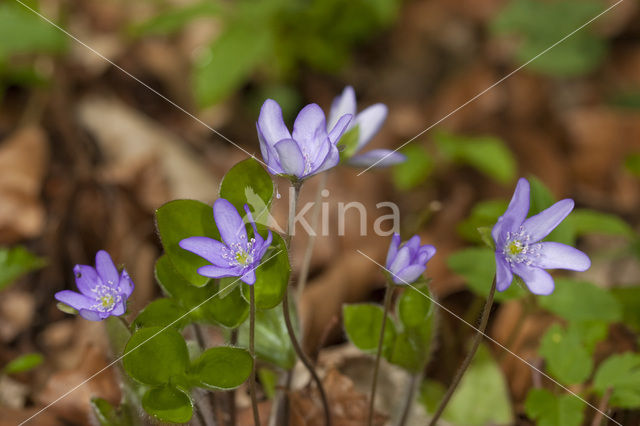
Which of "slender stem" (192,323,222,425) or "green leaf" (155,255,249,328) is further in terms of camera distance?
"slender stem" (192,323,222,425)

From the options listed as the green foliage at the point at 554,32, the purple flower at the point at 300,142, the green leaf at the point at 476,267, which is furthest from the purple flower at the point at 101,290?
the green foliage at the point at 554,32

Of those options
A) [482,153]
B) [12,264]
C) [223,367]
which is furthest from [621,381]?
[12,264]

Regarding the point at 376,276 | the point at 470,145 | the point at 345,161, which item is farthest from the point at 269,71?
the point at 345,161

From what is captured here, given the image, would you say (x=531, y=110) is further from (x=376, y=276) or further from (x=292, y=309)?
(x=292, y=309)

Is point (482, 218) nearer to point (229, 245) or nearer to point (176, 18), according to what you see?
point (229, 245)

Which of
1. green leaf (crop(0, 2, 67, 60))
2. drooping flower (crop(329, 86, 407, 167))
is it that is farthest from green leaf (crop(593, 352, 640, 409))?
Answer: green leaf (crop(0, 2, 67, 60))

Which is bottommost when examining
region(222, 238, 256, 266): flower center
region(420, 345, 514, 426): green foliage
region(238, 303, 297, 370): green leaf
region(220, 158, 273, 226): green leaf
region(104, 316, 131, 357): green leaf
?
region(420, 345, 514, 426): green foliage

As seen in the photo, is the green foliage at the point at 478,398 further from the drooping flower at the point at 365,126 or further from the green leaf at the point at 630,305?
the drooping flower at the point at 365,126

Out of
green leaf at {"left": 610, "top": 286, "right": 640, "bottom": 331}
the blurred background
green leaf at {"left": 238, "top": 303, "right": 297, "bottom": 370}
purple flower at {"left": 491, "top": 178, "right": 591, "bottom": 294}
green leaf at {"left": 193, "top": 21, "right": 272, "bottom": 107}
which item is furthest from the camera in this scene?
green leaf at {"left": 193, "top": 21, "right": 272, "bottom": 107}

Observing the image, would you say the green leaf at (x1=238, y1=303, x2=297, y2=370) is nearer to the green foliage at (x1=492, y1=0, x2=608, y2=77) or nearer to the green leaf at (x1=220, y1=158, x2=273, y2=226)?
the green leaf at (x1=220, y1=158, x2=273, y2=226)
